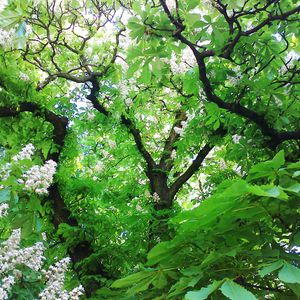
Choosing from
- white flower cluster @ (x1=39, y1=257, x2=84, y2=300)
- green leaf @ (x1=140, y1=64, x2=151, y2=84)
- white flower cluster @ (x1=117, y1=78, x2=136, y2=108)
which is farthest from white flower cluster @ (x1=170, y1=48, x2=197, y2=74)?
white flower cluster @ (x1=39, y1=257, x2=84, y2=300)

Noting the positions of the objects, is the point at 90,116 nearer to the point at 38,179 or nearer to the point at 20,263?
the point at 20,263

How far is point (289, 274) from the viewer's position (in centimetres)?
131

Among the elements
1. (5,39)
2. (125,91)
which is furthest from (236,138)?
(5,39)

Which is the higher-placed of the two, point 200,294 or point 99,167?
point 99,167

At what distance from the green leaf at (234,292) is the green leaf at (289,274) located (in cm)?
12

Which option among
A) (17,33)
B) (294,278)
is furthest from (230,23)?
(294,278)

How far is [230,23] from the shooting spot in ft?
9.89

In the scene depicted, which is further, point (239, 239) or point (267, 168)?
→ point (239, 239)

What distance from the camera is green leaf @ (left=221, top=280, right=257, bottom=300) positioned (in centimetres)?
123

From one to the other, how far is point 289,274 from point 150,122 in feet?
18.7

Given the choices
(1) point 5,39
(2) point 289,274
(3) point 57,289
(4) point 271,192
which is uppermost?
(1) point 5,39

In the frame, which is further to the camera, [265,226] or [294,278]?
[265,226]

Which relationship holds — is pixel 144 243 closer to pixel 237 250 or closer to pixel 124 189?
pixel 124 189

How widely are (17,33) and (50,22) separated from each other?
2.85 meters
